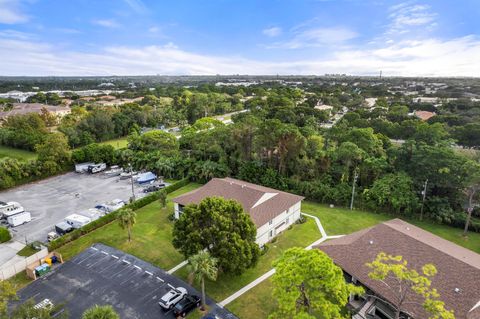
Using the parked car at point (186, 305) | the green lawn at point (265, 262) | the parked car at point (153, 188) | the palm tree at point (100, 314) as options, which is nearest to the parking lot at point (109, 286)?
the parked car at point (186, 305)

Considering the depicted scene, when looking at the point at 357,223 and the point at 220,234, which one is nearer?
the point at 220,234

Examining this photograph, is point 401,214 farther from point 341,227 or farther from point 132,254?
point 132,254

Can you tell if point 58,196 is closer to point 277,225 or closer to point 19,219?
point 19,219

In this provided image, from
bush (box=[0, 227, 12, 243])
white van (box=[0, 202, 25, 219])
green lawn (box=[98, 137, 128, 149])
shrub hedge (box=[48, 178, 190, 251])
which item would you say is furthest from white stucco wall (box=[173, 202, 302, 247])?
green lawn (box=[98, 137, 128, 149])

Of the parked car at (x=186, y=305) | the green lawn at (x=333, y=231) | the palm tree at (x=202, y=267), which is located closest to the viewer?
the palm tree at (x=202, y=267)

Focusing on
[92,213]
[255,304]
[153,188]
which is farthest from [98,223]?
[255,304]

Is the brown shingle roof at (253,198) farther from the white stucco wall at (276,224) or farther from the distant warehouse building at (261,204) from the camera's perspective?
the white stucco wall at (276,224)
